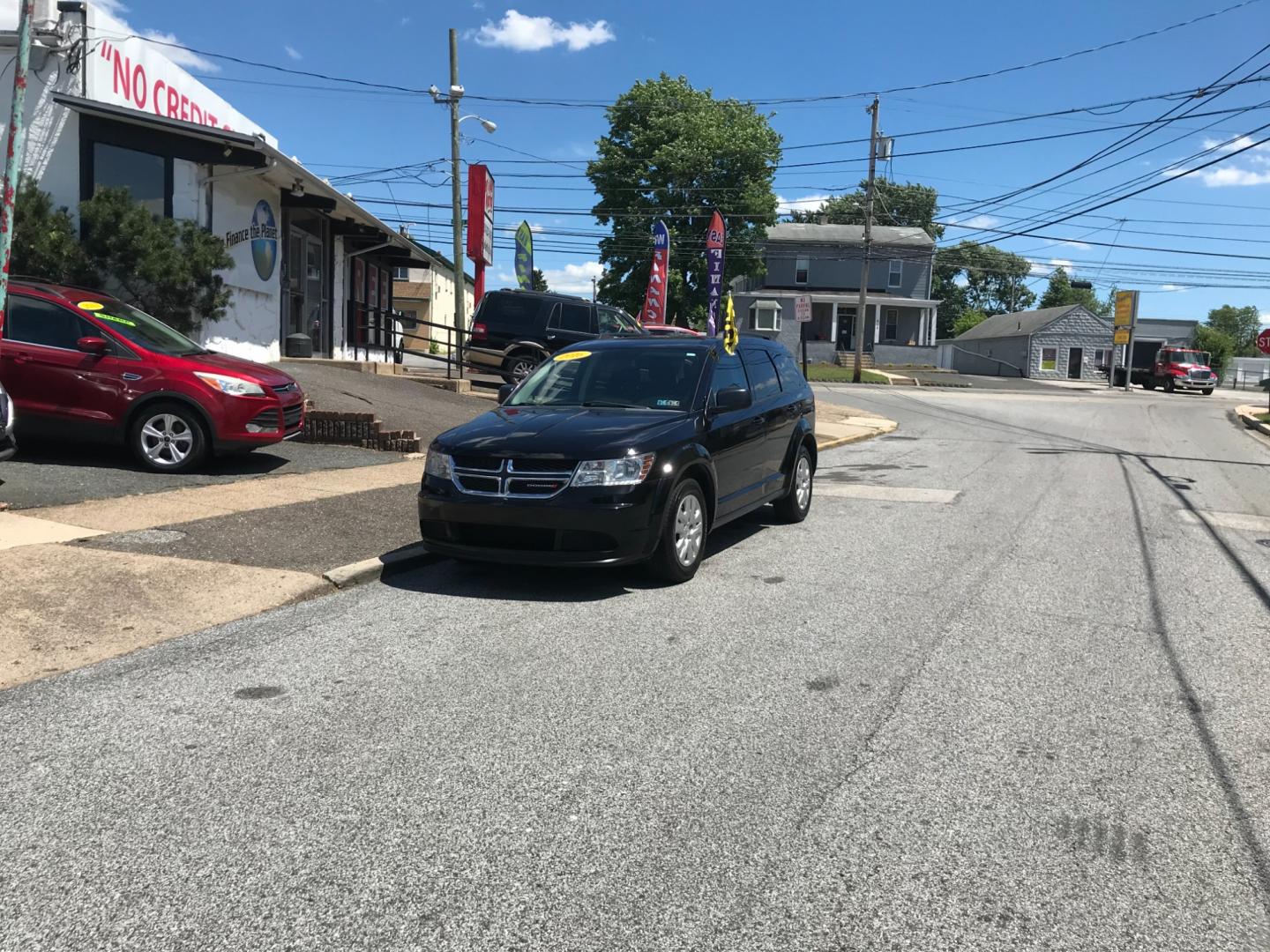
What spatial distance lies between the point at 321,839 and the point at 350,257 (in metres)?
22.5

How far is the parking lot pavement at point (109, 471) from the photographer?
869cm

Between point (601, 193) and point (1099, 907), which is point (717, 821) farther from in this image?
point (601, 193)

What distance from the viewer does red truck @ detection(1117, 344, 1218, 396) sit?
153ft

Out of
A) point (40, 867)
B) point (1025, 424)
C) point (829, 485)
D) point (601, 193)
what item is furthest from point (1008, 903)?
point (601, 193)

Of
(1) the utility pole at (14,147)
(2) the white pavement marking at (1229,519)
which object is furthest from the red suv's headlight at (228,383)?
(2) the white pavement marking at (1229,519)

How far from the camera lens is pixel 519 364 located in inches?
800

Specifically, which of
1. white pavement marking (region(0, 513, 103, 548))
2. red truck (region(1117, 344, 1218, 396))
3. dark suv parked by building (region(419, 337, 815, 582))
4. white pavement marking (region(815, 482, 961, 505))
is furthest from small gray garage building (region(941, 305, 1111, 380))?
white pavement marking (region(0, 513, 103, 548))

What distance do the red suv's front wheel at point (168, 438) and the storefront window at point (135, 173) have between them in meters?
6.03

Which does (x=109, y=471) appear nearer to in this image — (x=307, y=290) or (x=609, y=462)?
(x=609, y=462)

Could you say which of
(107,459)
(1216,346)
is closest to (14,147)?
(107,459)

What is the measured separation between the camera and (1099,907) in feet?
9.75

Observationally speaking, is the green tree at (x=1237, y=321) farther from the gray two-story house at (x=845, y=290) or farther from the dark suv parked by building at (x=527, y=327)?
the dark suv parked by building at (x=527, y=327)

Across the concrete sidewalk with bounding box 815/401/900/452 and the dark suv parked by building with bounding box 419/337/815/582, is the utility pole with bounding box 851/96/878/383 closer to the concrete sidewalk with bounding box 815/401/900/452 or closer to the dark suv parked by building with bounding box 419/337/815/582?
the concrete sidewalk with bounding box 815/401/900/452

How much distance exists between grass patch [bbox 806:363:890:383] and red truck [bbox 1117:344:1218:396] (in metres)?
14.8
